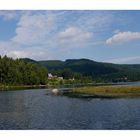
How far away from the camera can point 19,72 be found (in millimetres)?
91250

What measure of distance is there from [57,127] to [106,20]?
22718 millimetres

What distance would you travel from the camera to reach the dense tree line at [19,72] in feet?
292

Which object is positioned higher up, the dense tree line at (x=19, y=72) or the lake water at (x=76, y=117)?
the dense tree line at (x=19, y=72)

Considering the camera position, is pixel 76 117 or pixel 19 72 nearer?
pixel 76 117

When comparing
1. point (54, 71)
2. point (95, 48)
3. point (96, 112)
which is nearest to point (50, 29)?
point (95, 48)

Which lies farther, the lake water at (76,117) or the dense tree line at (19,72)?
the dense tree line at (19,72)

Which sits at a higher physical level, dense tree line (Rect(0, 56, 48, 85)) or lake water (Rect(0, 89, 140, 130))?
dense tree line (Rect(0, 56, 48, 85))

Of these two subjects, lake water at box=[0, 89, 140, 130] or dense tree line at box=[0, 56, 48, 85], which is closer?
lake water at box=[0, 89, 140, 130]

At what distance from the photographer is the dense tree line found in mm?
88938

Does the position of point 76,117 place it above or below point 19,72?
below
